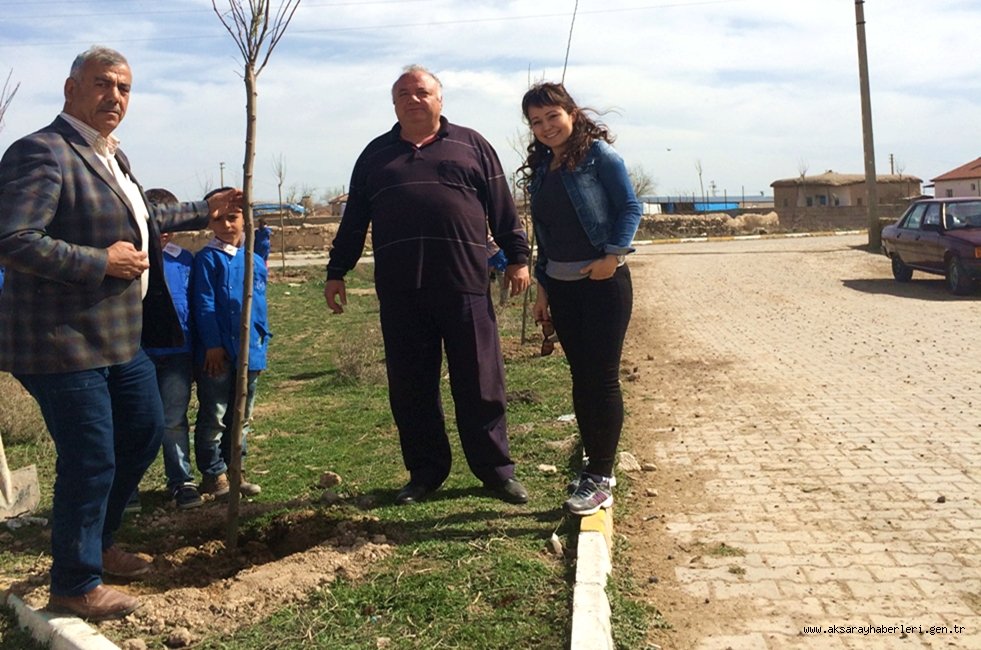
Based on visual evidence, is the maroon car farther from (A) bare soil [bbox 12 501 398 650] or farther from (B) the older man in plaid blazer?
(B) the older man in plaid blazer

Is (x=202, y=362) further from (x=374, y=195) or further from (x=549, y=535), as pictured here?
(x=549, y=535)

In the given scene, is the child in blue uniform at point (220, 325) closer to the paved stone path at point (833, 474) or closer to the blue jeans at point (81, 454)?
the blue jeans at point (81, 454)

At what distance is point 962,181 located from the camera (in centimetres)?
7019

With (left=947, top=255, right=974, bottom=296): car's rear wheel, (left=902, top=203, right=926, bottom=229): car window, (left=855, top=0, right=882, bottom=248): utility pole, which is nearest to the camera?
(left=947, top=255, right=974, bottom=296): car's rear wheel

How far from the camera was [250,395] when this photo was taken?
5.58 metres

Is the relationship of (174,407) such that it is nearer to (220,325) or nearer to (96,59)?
(220,325)

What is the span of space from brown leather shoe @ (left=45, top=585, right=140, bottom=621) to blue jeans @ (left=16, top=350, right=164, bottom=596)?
0.08ft

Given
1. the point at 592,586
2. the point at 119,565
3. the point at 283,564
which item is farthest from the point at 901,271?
the point at 119,565

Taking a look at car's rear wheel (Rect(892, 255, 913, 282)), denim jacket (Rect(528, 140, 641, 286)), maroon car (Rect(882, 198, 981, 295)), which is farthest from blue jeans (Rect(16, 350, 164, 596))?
car's rear wheel (Rect(892, 255, 913, 282))

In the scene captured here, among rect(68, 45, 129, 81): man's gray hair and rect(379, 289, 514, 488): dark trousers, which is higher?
rect(68, 45, 129, 81): man's gray hair

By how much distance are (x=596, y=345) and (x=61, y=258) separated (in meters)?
2.34

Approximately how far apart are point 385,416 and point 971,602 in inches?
189

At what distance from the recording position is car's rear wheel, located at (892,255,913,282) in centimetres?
1703

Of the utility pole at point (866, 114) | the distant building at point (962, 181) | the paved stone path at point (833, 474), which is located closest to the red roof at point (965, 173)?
the distant building at point (962, 181)
